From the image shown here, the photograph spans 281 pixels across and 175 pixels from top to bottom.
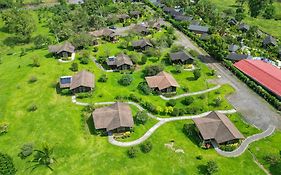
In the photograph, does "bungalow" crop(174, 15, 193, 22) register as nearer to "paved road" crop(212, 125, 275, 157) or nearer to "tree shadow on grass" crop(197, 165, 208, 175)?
"paved road" crop(212, 125, 275, 157)

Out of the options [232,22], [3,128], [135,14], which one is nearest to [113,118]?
[3,128]

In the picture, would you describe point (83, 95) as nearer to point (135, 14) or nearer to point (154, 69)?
point (154, 69)

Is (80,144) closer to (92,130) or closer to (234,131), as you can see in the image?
(92,130)

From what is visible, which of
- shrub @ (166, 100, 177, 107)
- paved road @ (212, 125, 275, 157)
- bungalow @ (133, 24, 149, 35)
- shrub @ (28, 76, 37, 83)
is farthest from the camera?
bungalow @ (133, 24, 149, 35)

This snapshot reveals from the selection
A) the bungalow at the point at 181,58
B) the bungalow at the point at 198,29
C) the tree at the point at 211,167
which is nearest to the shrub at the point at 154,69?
the bungalow at the point at 181,58

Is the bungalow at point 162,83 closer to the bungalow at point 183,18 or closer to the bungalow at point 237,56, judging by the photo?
the bungalow at point 237,56

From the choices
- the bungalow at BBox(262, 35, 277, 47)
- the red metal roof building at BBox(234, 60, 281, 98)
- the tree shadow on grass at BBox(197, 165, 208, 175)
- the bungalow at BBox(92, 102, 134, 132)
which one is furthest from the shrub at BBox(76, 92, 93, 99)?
the bungalow at BBox(262, 35, 277, 47)

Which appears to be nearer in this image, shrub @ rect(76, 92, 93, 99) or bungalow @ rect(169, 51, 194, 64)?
shrub @ rect(76, 92, 93, 99)
